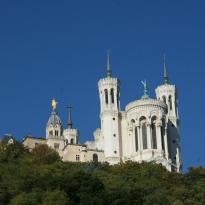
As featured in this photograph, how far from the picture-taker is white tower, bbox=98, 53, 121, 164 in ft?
387

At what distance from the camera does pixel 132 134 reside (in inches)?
4606

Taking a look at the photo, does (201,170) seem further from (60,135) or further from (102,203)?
(60,135)

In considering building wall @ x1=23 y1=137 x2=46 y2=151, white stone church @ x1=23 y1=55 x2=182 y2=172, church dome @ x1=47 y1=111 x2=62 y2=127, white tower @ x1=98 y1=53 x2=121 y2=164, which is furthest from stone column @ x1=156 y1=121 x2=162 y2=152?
church dome @ x1=47 y1=111 x2=62 y2=127

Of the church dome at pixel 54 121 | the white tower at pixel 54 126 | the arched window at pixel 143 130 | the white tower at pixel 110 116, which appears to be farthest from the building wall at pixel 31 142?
the arched window at pixel 143 130

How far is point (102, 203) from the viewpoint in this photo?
78.5 meters

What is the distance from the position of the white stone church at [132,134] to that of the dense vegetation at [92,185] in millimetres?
18201

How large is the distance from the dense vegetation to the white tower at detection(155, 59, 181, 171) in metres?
21.7

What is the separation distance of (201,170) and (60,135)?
3652 cm

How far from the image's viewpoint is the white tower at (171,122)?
11894 cm

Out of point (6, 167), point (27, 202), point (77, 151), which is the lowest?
point (27, 202)

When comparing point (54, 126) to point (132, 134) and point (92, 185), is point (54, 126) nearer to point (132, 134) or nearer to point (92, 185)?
point (132, 134)

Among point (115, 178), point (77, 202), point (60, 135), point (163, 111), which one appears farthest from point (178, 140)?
point (77, 202)

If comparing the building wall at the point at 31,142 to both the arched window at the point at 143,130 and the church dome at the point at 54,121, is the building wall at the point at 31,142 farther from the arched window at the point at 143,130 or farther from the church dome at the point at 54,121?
the arched window at the point at 143,130

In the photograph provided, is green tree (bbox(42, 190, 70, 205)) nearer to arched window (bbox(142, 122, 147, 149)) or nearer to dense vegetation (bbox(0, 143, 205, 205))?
dense vegetation (bbox(0, 143, 205, 205))
